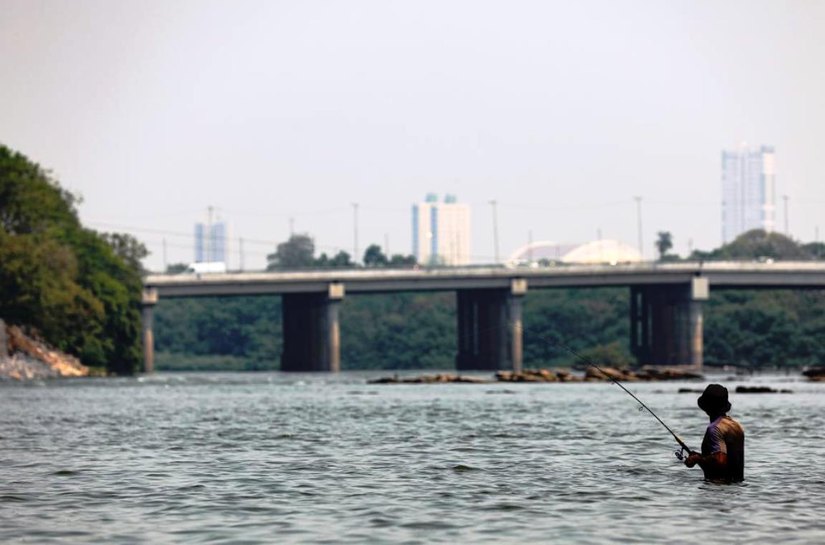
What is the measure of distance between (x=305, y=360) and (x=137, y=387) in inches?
2547

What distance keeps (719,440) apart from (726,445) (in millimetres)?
231

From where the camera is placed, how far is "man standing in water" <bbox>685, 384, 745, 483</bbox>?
26.4m

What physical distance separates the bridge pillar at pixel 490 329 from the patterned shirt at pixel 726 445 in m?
133

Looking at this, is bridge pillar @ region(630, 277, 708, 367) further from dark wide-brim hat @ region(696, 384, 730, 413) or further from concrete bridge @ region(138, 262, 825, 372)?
dark wide-brim hat @ region(696, 384, 730, 413)

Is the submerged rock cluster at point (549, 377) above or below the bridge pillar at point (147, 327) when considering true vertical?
below

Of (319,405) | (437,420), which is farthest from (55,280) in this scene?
(437,420)

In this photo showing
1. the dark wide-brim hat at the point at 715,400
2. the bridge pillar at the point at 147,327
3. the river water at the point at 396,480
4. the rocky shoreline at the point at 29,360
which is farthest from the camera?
the bridge pillar at the point at 147,327

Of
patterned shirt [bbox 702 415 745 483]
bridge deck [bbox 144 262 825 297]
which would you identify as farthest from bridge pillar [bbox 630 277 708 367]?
patterned shirt [bbox 702 415 745 483]

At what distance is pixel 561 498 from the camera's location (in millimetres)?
27422

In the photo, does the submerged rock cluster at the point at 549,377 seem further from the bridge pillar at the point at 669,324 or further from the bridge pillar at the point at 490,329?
the bridge pillar at the point at 490,329

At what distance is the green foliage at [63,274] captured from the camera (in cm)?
12544

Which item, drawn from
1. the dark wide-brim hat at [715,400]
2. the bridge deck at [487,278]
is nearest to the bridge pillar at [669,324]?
the bridge deck at [487,278]

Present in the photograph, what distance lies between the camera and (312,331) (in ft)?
544

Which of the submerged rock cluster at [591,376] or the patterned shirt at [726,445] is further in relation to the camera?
the submerged rock cluster at [591,376]
